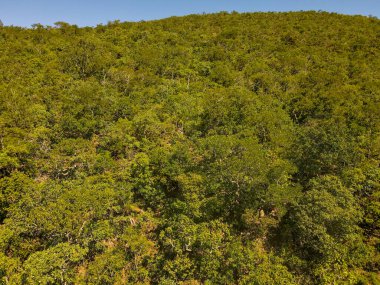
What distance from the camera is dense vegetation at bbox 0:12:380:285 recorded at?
91.4ft

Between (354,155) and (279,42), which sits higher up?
(279,42)

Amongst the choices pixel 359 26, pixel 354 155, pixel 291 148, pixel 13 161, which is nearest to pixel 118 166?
pixel 13 161

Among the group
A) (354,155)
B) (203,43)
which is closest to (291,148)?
(354,155)

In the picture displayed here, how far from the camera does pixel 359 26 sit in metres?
89.6

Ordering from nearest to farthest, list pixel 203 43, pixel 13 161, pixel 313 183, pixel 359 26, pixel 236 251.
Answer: pixel 236 251 < pixel 313 183 < pixel 13 161 < pixel 203 43 < pixel 359 26

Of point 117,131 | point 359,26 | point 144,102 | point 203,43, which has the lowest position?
point 117,131

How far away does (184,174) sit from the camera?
3297 cm

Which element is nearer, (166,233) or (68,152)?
(166,233)

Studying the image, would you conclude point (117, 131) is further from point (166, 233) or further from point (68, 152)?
point (166, 233)

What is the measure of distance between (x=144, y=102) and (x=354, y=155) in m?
36.8

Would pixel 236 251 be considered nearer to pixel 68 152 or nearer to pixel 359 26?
pixel 68 152

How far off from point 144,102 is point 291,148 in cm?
2940

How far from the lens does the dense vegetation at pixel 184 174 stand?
27.9m

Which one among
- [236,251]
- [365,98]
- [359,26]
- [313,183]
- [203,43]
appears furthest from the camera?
[359,26]
